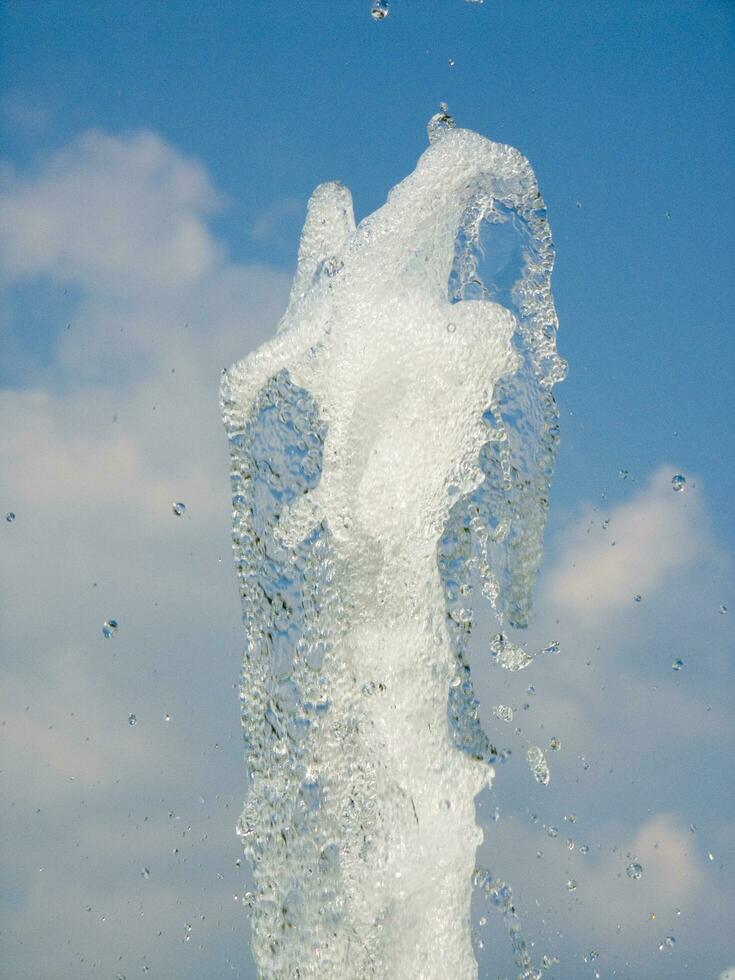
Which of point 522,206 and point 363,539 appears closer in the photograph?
point 363,539

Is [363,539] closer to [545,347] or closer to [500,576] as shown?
[500,576]

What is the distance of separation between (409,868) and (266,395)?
1783mm

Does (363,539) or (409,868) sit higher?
(363,539)

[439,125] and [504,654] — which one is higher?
[439,125]

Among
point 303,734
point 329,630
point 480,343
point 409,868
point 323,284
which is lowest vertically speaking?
point 409,868

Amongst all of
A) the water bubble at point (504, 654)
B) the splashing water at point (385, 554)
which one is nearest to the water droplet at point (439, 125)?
the splashing water at point (385, 554)

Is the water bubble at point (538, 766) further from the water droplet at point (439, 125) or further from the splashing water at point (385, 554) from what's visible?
the water droplet at point (439, 125)

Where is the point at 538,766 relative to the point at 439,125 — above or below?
below

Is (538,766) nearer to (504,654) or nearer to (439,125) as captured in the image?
(504,654)

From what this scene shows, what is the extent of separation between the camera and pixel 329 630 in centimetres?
458

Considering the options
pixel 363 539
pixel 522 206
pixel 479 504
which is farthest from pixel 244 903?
pixel 522 206

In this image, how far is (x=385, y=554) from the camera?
4566 millimetres

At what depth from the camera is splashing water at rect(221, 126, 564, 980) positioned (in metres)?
4.37

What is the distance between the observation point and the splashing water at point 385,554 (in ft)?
14.3
